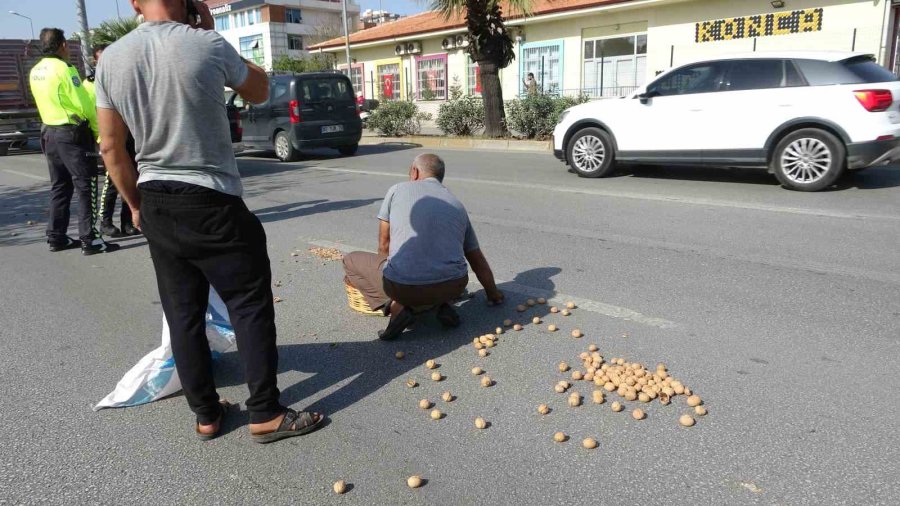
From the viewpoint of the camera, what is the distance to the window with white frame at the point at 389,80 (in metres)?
29.6

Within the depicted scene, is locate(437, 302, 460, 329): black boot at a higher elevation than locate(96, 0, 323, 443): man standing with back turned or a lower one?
lower

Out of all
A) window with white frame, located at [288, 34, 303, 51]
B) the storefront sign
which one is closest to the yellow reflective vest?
the storefront sign

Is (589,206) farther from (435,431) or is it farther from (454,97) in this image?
(454,97)

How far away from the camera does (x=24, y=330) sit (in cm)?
447

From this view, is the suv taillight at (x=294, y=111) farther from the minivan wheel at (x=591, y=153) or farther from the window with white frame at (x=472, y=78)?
the window with white frame at (x=472, y=78)

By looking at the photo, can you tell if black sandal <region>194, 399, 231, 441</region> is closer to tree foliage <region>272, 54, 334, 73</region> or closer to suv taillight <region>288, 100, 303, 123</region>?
suv taillight <region>288, 100, 303, 123</region>

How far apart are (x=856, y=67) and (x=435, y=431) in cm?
793

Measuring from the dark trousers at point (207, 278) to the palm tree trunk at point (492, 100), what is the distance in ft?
48.5

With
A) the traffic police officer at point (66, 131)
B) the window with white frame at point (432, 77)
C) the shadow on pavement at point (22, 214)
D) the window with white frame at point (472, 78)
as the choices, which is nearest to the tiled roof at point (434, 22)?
the window with white frame at point (432, 77)

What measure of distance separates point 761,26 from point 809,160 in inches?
472

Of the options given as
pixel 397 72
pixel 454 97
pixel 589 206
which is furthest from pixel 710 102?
pixel 397 72

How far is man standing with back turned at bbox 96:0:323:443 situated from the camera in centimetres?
254

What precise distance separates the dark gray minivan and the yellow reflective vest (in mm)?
7993

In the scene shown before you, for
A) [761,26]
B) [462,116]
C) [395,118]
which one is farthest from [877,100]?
[395,118]
